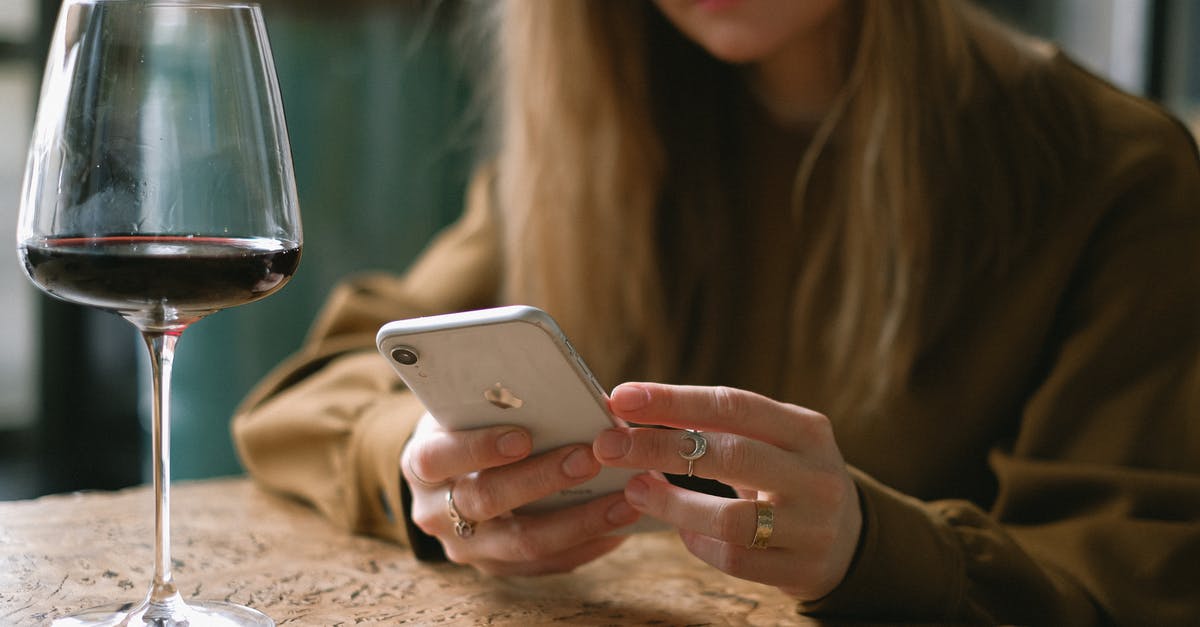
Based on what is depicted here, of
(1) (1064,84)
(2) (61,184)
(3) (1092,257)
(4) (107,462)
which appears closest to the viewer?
(2) (61,184)

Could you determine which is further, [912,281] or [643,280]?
[643,280]

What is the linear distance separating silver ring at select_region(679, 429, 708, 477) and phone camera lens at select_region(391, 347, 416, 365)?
0.61 ft

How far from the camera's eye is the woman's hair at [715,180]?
1.19 metres

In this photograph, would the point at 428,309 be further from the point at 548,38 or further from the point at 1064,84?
the point at 1064,84

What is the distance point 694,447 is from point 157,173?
1.24 feet

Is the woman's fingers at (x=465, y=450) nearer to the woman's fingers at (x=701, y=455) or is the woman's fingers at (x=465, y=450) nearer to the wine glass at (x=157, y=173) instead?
the woman's fingers at (x=701, y=455)

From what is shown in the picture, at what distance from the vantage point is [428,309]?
4.98ft

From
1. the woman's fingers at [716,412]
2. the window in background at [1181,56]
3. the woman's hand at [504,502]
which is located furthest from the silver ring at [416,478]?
the window in background at [1181,56]

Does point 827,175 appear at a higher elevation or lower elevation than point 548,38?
lower

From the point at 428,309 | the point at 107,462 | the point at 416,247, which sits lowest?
the point at 107,462

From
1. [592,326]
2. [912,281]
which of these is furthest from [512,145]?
[912,281]

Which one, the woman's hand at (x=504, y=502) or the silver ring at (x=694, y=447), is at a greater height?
the silver ring at (x=694, y=447)

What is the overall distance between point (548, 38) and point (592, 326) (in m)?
0.37

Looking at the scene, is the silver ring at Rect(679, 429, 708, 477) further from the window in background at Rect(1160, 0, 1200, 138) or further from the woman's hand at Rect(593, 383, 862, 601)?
the window in background at Rect(1160, 0, 1200, 138)
